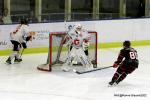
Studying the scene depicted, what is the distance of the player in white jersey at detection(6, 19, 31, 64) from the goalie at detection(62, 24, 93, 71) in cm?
110

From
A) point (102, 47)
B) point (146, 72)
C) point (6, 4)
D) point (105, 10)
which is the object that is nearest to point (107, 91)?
point (146, 72)

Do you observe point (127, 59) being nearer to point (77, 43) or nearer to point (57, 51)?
point (77, 43)

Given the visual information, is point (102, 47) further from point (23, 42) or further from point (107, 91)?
point (107, 91)

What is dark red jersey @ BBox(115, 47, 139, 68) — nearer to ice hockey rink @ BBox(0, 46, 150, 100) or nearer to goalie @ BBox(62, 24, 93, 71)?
ice hockey rink @ BBox(0, 46, 150, 100)

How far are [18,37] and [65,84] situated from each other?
214cm

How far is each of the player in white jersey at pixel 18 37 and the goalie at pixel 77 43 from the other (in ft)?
3.62

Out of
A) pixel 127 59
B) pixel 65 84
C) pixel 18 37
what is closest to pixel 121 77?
pixel 127 59

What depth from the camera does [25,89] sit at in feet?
23.7

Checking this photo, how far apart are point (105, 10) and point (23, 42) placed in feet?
16.3

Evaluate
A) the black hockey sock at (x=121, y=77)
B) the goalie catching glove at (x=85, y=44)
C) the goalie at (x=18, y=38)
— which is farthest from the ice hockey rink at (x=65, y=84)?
the goalie catching glove at (x=85, y=44)

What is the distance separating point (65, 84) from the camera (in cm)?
765

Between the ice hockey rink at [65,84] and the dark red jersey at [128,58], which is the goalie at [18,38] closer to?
the ice hockey rink at [65,84]

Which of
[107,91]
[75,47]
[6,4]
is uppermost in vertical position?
[6,4]

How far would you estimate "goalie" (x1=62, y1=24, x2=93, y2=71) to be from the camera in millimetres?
8484
